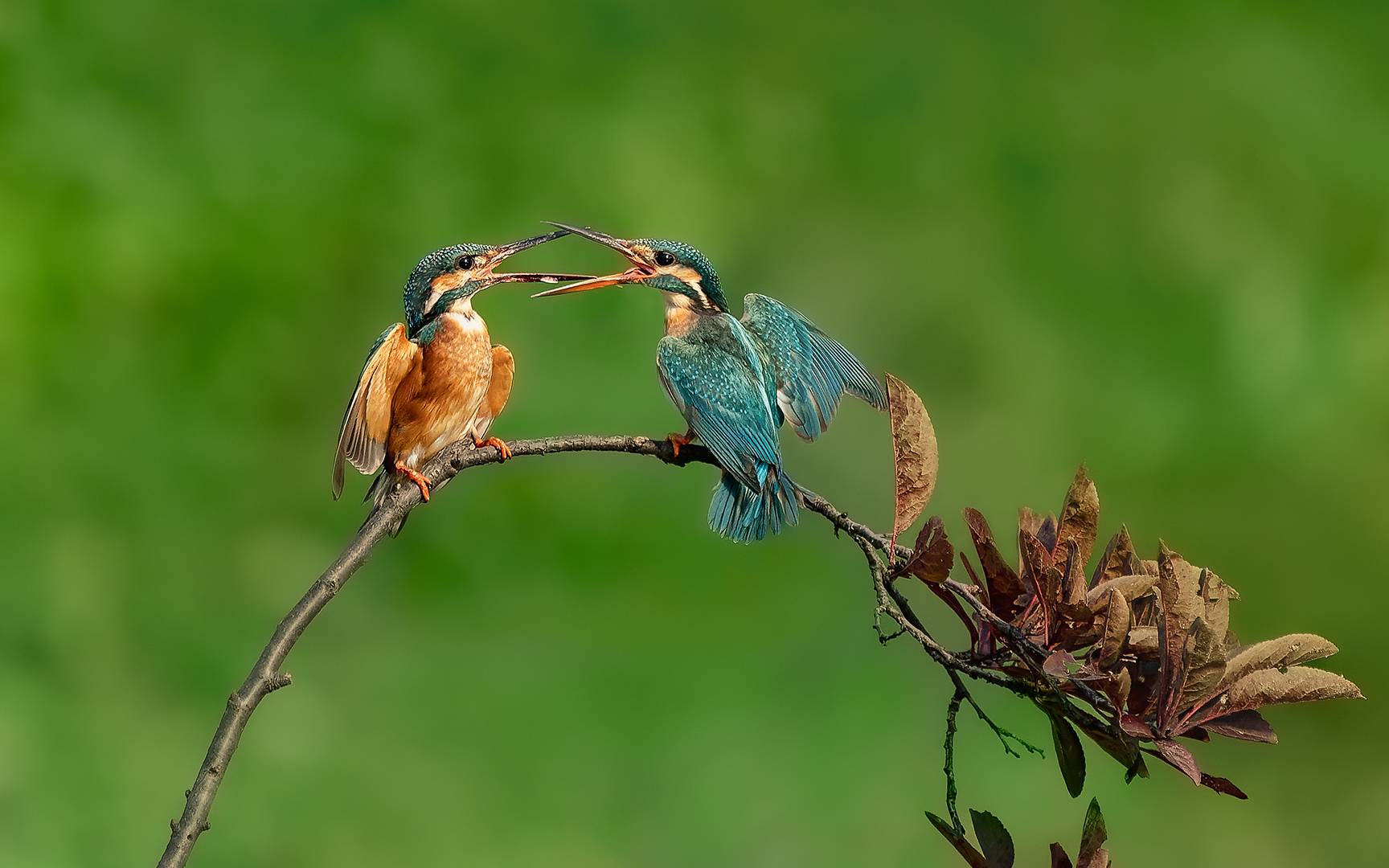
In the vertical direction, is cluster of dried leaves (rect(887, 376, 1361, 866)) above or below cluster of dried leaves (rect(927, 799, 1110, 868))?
above

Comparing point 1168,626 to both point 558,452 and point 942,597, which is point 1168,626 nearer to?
point 942,597

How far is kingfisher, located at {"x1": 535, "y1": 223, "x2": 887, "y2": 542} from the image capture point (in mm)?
1310

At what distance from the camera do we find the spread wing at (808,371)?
1455 millimetres

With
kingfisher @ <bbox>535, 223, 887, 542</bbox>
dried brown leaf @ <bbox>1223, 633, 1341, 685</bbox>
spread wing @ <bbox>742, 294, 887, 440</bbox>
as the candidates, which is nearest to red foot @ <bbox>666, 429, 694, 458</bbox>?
kingfisher @ <bbox>535, 223, 887, 542</bbox>

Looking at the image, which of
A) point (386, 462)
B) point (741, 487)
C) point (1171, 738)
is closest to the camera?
point (1171, 738)

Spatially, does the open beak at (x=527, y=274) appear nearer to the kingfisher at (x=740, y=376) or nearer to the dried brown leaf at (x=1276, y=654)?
the kingfisher at (x=740, y=376)

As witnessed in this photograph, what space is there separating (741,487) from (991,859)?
465 millimetres

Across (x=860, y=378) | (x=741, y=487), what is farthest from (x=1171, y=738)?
(x=860, y=378)

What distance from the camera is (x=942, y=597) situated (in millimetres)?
1033

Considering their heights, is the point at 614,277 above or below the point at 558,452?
above

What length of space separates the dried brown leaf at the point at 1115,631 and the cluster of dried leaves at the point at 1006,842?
133 mm

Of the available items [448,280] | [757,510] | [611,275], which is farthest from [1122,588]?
[448,280]

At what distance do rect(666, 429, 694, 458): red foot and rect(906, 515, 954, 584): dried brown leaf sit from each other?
0.35 meters

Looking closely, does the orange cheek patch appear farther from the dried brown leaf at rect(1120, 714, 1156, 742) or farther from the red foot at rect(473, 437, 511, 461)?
the dried brown leaf at rect(1120, 714, 1156, 742)
